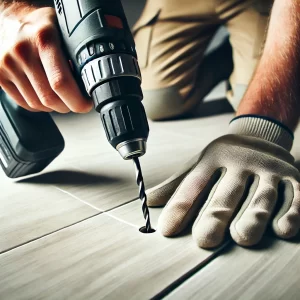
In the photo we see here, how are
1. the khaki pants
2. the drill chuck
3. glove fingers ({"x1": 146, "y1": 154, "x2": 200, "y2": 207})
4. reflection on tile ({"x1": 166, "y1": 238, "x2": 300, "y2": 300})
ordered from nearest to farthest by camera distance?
1. reflection on tile ({"x1": 166, "y1": 238, "x2": 300, "y2": 300})
2. the drill chuck
3. glove fingers ({"x1": 146, "y1": 154, "x2": 200, "y2": 207})
4. the khaki pants

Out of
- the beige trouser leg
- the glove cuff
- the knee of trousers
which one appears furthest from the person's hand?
the beige trouser leg

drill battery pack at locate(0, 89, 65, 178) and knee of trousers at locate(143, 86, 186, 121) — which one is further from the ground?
drill battery pack at locate(0, 89, 65, 178)

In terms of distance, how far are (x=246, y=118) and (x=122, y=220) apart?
35 cm

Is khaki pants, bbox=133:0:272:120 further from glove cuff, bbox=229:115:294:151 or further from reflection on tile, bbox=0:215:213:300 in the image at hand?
reflection on tile, bbox=0:215:213:300

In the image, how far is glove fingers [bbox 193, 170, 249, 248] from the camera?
0.53m

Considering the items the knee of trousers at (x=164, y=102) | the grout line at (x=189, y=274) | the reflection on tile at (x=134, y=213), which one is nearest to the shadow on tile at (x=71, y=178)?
the reflection on tile at (x=134, y=213)

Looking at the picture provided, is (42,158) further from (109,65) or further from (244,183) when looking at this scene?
(244,183)

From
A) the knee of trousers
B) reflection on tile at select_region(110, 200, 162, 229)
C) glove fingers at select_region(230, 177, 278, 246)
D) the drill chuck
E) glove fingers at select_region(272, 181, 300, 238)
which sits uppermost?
the drill chuck

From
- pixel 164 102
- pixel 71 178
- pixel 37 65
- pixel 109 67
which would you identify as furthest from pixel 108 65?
pixel 164 102

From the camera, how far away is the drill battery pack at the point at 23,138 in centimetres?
83

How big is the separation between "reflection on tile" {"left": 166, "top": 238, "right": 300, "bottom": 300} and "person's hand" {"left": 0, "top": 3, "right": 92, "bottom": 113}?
372 millimetres

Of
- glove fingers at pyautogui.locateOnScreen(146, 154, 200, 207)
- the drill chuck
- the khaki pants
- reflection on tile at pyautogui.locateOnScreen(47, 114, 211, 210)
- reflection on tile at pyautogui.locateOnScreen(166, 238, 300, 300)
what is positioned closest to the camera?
reflection on tile at pyautogui.locateOnScreen(166, 238, 300, 300)

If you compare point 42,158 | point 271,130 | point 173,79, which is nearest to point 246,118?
point 271,130

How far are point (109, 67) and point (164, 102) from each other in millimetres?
931
